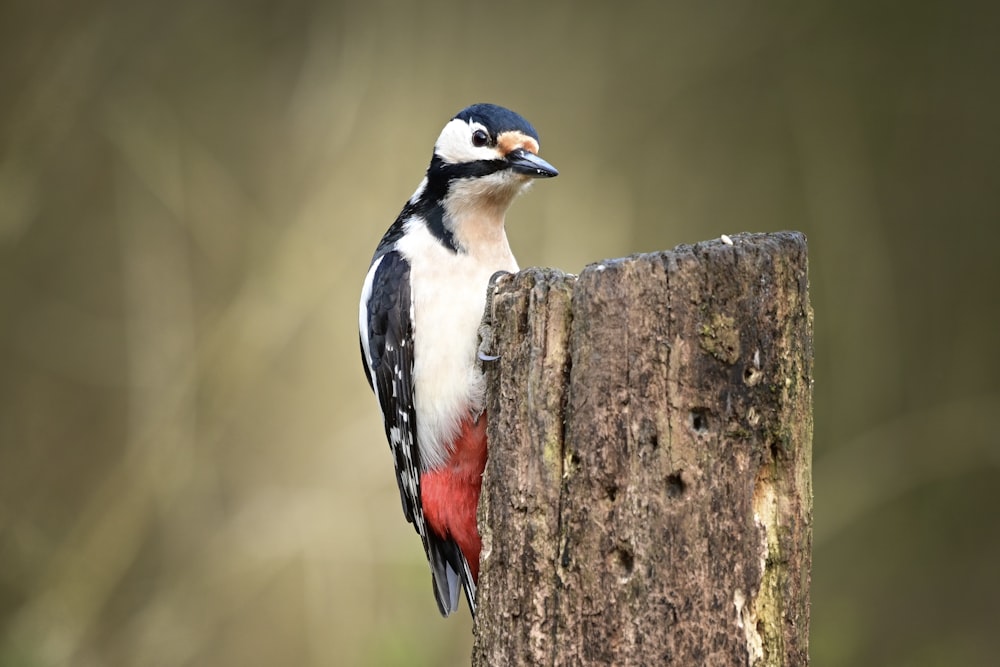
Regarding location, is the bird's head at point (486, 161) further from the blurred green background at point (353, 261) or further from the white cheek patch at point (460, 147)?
the blurred green background at point (353, 261)

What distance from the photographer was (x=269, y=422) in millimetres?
4191

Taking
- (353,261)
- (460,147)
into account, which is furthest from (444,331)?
(353,261)

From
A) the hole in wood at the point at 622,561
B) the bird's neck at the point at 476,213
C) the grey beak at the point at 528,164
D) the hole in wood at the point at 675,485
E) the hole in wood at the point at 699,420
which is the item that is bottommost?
the hole in wood at the point at 622,561

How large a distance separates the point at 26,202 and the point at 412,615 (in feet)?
7.00

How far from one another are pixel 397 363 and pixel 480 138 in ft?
1.87

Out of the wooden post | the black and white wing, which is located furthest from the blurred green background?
the wooden post

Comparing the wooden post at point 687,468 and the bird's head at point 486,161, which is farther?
the bird's head at point 486,161

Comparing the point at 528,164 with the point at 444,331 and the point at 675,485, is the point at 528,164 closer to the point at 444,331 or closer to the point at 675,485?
the point at 444,331

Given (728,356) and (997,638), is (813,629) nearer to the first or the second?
(997,638)

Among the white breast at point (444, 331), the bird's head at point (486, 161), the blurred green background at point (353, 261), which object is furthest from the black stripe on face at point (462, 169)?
the blurred green background at point (353, 261)

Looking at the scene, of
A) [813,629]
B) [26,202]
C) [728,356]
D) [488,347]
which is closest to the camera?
[728,356]

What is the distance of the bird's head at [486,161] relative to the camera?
7.98 ft

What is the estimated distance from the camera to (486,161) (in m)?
2.46

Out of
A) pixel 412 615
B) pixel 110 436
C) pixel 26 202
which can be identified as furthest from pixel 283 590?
pixel 26 202
